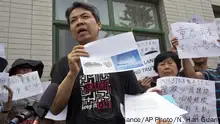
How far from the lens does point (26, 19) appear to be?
375 centimetres

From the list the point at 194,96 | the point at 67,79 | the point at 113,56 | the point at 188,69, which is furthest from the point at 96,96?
the point at 188,69

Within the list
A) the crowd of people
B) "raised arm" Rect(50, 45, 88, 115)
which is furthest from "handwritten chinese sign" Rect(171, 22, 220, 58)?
"raised arm" Rect(50, 45, 88, 115)

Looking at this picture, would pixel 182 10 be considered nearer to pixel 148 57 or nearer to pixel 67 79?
pixel 148 57

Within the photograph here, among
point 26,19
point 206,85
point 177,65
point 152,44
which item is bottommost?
point 206,85

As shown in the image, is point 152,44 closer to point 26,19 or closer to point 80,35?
point 80,35

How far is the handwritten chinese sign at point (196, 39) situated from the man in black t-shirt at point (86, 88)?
1.08 metres

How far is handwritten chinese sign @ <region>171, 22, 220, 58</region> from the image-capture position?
98.7 inches

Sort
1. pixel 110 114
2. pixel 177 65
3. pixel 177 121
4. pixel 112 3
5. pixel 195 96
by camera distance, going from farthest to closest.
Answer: pixel 112 3, pixel 177 65, pixel 195 96, pixel 110 114, pixel 177 121

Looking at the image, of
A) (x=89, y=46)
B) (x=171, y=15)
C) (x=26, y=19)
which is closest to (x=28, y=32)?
(x=26, y=19)

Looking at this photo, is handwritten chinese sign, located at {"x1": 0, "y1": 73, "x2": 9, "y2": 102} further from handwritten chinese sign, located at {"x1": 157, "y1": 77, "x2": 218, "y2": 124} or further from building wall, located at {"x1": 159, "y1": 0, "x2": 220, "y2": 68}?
building wall, located at {"x1": 159, "y1": 0, "x2": 220, "y2": 68}

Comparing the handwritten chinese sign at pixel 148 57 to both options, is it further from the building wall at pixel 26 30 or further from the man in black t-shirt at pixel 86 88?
the building wall at pixel 26 30

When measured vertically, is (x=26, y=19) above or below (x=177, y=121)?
above

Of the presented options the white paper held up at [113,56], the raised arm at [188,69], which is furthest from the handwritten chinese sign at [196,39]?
the white paper held up at [113,56]

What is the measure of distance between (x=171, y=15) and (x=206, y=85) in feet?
10.2
